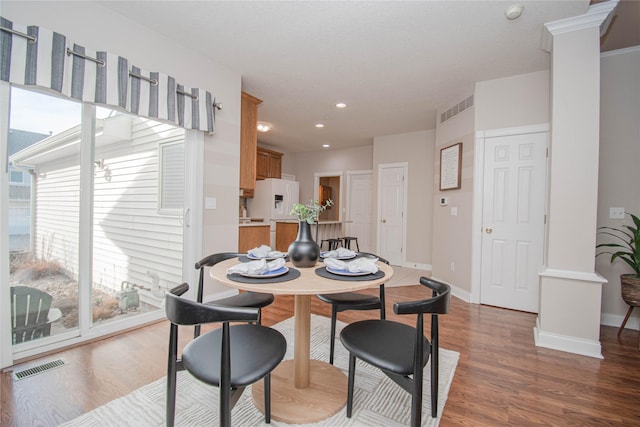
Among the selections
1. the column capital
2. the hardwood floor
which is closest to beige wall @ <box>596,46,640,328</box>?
the hardwood floor

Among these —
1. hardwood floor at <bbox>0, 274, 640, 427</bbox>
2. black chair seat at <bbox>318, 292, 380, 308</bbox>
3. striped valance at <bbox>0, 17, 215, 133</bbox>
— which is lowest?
hardwood floor at <bbox>0, 274, 640, 427</bbox>

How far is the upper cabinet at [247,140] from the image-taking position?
11.6 ft

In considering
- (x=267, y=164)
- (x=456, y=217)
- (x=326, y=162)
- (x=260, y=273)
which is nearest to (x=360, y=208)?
Result: (x=326, y=162)

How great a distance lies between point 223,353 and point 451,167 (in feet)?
12.4

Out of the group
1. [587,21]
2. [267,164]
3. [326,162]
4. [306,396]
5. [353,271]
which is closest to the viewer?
[353,271]

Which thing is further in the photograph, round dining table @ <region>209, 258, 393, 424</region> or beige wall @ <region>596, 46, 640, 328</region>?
beige wall @ <region>596, 46, 640, 328</region>

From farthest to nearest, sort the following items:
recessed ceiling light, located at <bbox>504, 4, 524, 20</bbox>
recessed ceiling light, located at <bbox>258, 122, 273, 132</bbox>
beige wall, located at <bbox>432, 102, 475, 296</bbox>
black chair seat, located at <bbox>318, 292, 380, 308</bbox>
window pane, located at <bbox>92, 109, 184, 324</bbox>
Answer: recessed ceiling light, located at <bbox>258, 122, 273, 132</bbox>, beige wall, located at <bbox>432, 102, 475, 296</bbox>, window pane, located at <bbox>92, 109, 184, 324</bbox>, recessed ceiling light, located at <bbox>504, 4, 524, 20</bbox>, black chair seat, located at <bbox>318, 292, 380, 308</bbox>

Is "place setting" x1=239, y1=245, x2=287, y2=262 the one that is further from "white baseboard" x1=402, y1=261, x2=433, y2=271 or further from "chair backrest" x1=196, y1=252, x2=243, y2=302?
"white baseboard" x1=402, y1=261, x2=433, y2=271

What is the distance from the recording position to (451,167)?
154 inches

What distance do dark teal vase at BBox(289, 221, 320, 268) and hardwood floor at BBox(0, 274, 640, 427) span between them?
3.59 ft

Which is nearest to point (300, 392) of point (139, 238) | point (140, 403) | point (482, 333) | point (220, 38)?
point (140, 403)

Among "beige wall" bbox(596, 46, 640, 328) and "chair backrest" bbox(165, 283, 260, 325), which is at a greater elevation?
"beige wall" bbox(596, 46, 640, 328)

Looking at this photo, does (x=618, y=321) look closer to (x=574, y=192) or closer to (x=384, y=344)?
(x=574, y=192)

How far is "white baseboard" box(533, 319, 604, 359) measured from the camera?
2.21 metres
